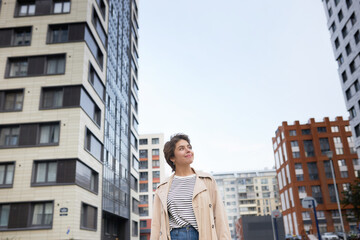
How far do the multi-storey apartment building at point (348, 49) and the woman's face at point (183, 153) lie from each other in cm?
4475

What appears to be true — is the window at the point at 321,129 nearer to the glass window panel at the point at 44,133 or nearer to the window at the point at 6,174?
the glass window panel at the point at 44,133

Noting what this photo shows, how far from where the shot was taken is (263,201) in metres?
127

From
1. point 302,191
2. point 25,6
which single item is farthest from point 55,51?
point 302,191

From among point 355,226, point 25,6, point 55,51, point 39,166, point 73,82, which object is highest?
point 25,6

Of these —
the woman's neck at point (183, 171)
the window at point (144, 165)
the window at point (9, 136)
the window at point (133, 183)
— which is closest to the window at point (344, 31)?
the window at point (133, 183)

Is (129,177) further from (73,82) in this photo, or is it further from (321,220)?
(321,220)

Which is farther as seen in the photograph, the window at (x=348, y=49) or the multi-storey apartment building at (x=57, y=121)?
the window at (x=348, y=49)

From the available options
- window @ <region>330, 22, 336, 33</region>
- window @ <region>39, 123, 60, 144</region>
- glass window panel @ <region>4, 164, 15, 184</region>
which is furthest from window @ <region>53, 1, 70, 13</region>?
window @ <region>330, 22, 336, 33</region>

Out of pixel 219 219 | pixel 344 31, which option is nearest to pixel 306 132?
pixel 344 31

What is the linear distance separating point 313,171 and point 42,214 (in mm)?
64275

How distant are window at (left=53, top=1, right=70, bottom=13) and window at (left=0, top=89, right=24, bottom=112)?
346 inches

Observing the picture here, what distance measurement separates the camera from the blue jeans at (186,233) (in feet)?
12.0

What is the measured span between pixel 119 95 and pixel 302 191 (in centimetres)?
5025

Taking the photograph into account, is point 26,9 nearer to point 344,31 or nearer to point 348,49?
point 348,49
